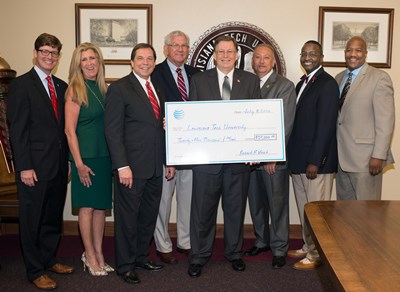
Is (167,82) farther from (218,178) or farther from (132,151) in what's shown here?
(218,178)

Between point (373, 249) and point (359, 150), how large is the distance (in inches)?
83.1

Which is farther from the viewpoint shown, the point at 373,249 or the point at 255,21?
the point at 255,21

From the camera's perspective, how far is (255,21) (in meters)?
4.16

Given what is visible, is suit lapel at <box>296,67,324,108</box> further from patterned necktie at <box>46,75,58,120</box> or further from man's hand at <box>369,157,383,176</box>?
patterned necktie at <box>46,75,58,120</box>

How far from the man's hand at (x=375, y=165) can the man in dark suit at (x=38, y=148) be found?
91.6 inches

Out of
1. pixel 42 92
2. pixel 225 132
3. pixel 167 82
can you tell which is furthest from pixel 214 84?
pixel 42 92

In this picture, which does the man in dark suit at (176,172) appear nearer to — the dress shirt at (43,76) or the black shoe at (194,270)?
the black shoe at (194,270)

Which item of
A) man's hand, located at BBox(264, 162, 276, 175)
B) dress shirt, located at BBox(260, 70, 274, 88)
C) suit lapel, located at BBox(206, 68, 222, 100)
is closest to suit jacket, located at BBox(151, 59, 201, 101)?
suit lapel, located at BBox(206, 68, 222, 100)

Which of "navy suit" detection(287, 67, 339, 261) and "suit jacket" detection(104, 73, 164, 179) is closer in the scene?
"suit jacket" detection(104, 73, 164, 179)

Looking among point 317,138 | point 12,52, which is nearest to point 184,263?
point 317,138

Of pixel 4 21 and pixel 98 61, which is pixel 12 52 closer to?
pixel 4 21

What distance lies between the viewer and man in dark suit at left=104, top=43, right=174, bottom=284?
2.96 meters

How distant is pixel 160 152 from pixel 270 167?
0.92 meters

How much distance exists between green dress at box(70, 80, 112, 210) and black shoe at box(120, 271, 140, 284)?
51 cm
